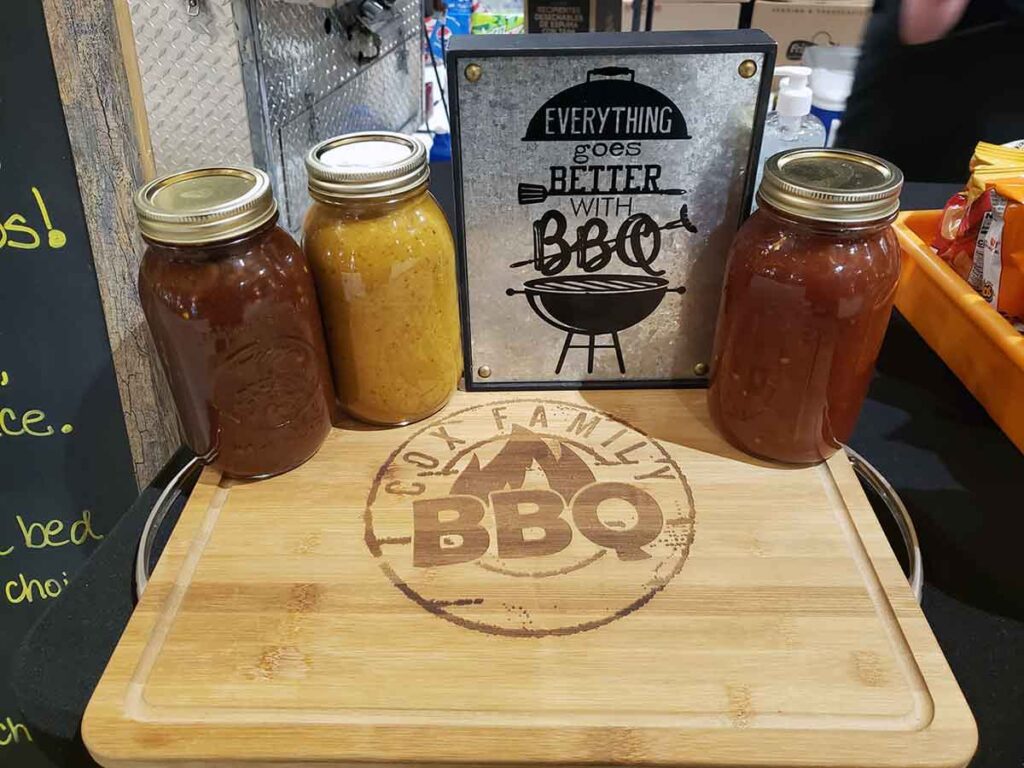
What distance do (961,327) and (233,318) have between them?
0.89 m

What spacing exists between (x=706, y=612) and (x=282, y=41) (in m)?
0.95

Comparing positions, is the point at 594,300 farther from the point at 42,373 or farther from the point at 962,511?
the point at 42,373

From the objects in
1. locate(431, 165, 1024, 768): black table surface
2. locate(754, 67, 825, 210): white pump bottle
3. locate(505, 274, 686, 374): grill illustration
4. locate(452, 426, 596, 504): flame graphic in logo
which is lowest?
locate(431, 165, 1024, 768): black table surface

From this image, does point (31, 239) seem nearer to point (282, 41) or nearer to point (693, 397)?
point (282, 41)

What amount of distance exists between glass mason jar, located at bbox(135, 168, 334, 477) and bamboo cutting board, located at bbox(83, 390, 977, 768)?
6 centimetres

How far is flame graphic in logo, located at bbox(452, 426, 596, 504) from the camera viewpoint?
846 mm

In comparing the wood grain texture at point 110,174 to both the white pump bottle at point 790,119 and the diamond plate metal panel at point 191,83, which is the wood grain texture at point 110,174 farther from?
the white pump bottle at point 790,119

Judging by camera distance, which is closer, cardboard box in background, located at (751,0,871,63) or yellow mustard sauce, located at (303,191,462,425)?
yellow mustard sauce, located at (303,191,462,425)

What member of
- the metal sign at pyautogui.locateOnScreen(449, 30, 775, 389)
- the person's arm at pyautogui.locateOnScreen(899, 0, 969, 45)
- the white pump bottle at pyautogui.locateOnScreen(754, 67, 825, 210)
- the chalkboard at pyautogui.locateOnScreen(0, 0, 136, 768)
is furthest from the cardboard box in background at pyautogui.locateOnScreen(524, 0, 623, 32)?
the chalkboard at pyautogui.locateOnScreen(0, 0, 136, 768)

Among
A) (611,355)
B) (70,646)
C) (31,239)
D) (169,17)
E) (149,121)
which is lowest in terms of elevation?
(70,646)

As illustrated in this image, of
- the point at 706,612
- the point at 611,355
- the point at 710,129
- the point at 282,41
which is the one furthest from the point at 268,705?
the point at 282,41

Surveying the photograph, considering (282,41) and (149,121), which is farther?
(282,41)

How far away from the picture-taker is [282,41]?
1.15 m

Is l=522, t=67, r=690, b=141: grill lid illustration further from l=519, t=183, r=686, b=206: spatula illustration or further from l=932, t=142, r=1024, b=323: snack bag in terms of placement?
l=932, t=142, r=1024, b=323: snack bag
